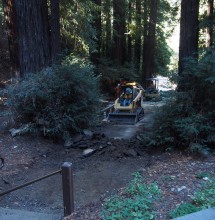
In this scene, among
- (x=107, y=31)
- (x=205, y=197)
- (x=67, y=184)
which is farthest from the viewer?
(x=107, y=31)

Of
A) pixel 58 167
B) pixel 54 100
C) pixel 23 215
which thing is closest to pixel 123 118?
pixel 54 100

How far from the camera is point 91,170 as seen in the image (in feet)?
19.6

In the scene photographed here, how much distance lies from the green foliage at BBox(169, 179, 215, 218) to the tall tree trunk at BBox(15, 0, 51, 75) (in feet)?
21.1

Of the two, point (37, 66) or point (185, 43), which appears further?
point (37, 66)

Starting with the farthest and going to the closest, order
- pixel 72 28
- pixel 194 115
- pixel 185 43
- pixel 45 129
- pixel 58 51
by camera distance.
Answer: pixel 72 28 < pixel 58 51 < pixel 185 43 < pixel 45 129 < pixel 194 115

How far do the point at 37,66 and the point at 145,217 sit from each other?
21.3 feet

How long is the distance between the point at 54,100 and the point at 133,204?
4.56 metres

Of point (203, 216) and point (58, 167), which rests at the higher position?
point (203, 216)

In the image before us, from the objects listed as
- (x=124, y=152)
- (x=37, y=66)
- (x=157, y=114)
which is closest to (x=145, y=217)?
(x=124, y=152)

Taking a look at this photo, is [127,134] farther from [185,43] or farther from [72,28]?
[72,28]

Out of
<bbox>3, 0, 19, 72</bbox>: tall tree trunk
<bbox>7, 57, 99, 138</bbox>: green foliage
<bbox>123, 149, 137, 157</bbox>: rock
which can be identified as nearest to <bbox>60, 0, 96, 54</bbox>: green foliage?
<bbox>3, 0, 19, 72</bbox>: tall tree trunk

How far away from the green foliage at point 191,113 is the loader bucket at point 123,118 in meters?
4.36

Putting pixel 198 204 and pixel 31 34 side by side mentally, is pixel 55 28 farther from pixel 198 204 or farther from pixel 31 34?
pixel 198 204

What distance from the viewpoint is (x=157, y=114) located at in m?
6.83
